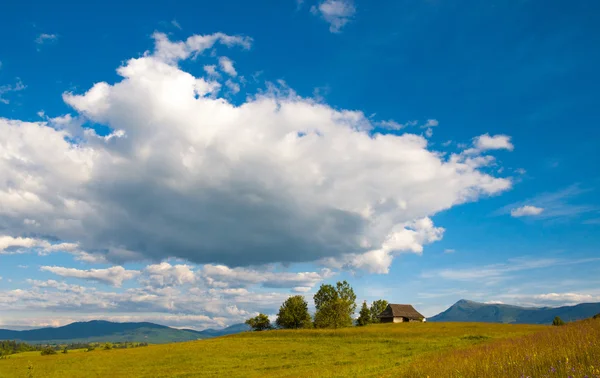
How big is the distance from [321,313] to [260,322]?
70.4ft

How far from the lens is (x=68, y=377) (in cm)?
4778

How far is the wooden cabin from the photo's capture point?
432 feet

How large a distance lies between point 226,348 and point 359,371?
41.6 metres

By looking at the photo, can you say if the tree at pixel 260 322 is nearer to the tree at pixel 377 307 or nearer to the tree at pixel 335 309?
the tree at pixel 335 309

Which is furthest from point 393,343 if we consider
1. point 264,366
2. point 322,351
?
point 264,366

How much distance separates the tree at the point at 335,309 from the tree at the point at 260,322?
17423mm

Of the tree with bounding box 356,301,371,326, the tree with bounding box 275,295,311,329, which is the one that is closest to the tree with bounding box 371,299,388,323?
the tree with bounding box 356,301,371,326

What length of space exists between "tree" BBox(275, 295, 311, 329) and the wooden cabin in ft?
90.7

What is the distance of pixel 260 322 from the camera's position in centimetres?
13025

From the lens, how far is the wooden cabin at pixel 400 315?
13162 cm

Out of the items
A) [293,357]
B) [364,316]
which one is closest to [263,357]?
[293,357]

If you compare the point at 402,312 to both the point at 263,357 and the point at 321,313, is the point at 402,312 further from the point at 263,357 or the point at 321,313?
the point at 263,357

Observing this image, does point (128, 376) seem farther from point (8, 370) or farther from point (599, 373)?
point (599, 373)

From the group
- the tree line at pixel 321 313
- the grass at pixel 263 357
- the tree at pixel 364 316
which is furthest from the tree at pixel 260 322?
the grass at pixel 263 357
